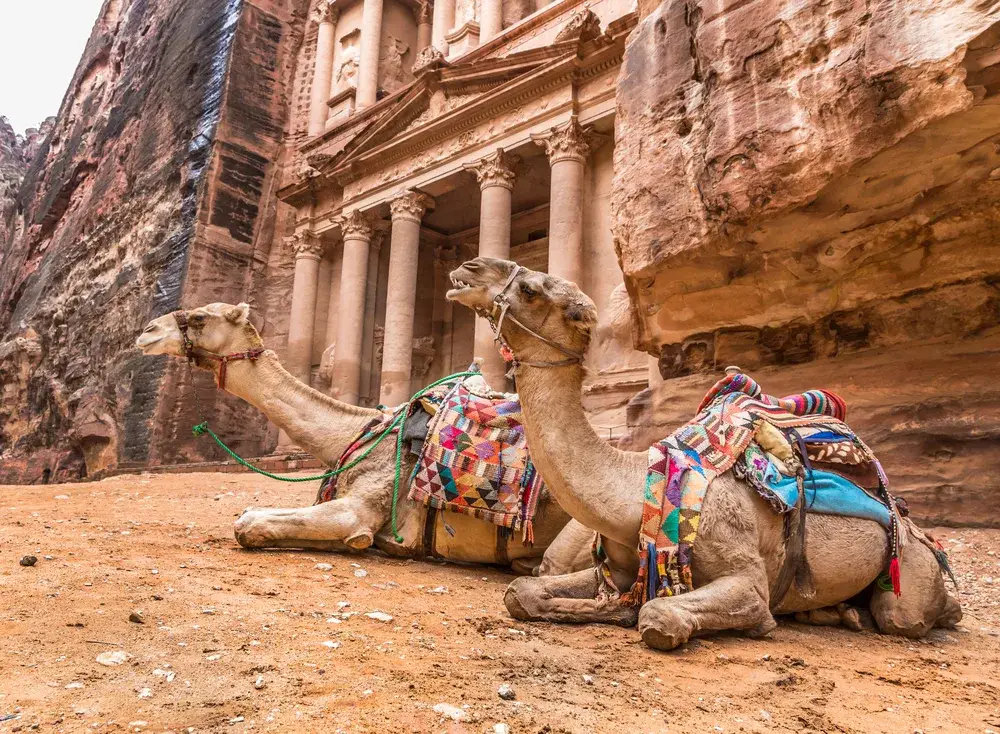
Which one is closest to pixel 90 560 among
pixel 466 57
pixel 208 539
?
pixel 208 539

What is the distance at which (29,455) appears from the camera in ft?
79.1

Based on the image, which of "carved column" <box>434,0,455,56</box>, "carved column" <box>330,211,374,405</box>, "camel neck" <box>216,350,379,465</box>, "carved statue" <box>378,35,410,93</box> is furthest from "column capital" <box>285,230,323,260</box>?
"camel neck" <box>216,350,379,465</box>

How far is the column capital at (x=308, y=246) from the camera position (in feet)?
70.8

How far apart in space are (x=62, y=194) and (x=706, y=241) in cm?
3408

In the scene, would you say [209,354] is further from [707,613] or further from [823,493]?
[823,493]

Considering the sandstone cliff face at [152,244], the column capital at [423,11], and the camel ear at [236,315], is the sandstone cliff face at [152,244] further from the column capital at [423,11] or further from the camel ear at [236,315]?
the camel ear at [236,315]

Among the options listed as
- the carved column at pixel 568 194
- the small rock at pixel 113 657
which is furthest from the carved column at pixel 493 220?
the small rock at pixel 113 657

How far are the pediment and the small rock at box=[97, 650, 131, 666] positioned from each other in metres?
15.3

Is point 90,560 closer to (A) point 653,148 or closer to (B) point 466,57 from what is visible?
(A) point 653,148

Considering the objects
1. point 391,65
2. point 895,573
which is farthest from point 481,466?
point 391,65

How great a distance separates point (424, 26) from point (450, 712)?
26994 mm

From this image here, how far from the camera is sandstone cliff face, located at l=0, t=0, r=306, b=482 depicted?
67.6 ft

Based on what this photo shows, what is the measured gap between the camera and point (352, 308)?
19.4m

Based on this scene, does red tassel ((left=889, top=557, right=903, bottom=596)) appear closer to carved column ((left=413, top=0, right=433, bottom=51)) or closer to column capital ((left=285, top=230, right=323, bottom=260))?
column capital ((left=285, top=230, right=323, bottom=260))
